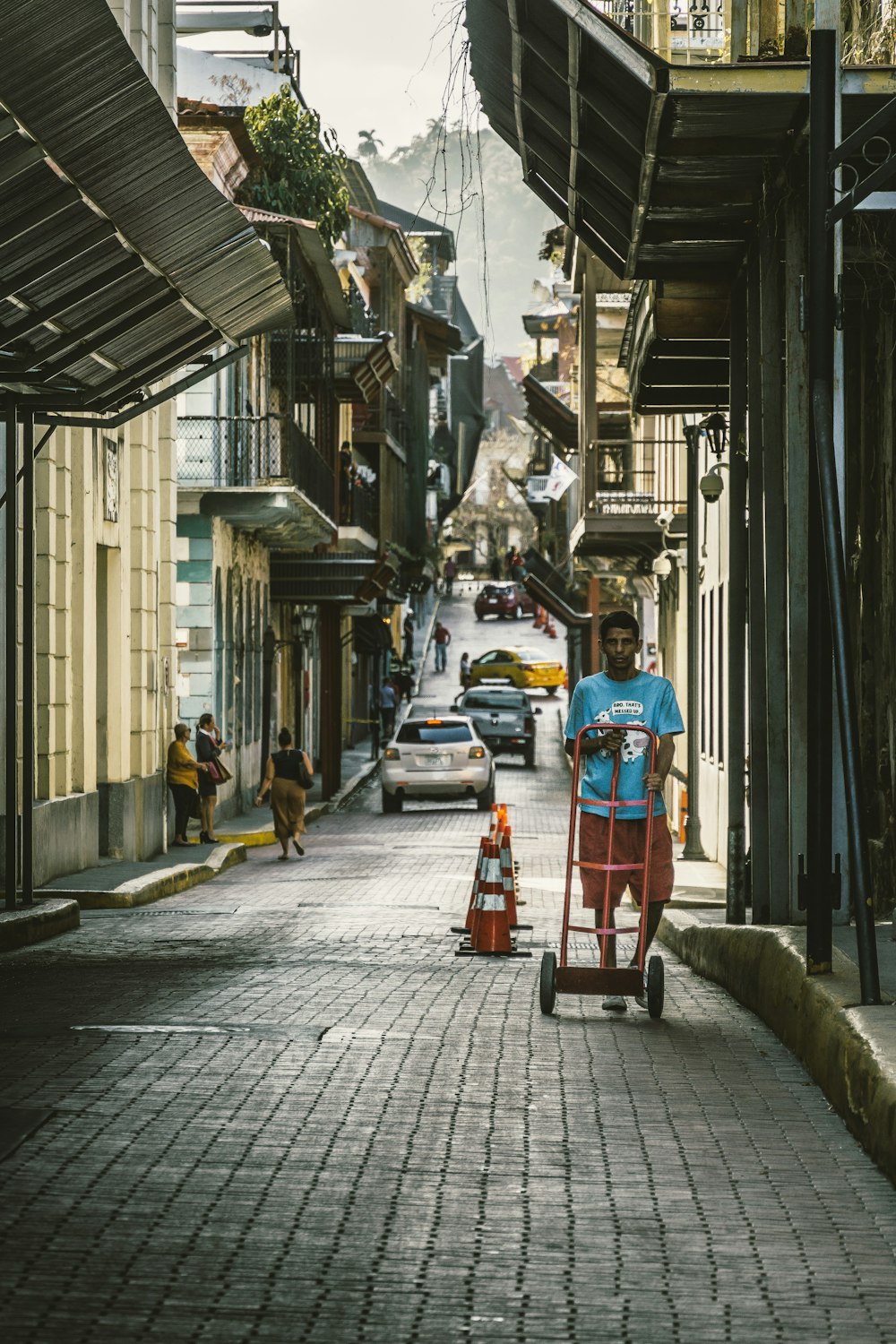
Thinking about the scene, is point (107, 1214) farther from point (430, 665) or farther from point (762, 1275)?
point (430, 665)

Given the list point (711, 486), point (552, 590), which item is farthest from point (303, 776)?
point (552, 590)

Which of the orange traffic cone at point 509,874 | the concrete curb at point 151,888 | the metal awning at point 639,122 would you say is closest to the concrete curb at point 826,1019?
the metal awning at point 639,122

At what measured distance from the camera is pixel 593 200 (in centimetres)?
1217

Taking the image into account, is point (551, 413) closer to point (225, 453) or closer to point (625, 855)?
point (225, 453)

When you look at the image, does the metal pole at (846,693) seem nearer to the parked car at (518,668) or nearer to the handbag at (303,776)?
the handbag at (303,776)

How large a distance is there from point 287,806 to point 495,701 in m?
22.3

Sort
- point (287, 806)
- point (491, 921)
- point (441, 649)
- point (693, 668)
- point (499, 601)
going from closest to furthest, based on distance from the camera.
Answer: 1. point (491, 921)
2. point (693, 668)
3. point (287, 806)
4. point (441, 649)
5. point (499, 601)

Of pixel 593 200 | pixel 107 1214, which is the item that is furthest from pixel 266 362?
pixel 107 1214

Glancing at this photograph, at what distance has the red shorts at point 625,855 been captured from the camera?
9203mm

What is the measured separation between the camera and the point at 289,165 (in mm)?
35219

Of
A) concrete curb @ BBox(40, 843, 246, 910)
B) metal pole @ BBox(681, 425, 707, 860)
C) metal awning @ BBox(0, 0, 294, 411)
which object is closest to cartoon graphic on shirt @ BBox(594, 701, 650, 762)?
metal awning @ BBox(0, 0, 294, 411)

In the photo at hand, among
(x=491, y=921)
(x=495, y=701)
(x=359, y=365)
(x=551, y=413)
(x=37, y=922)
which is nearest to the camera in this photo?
(x=491, y=921)

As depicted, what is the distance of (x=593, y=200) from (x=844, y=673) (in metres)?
5.76

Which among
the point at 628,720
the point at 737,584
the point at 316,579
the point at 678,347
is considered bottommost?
the point at 628,720
